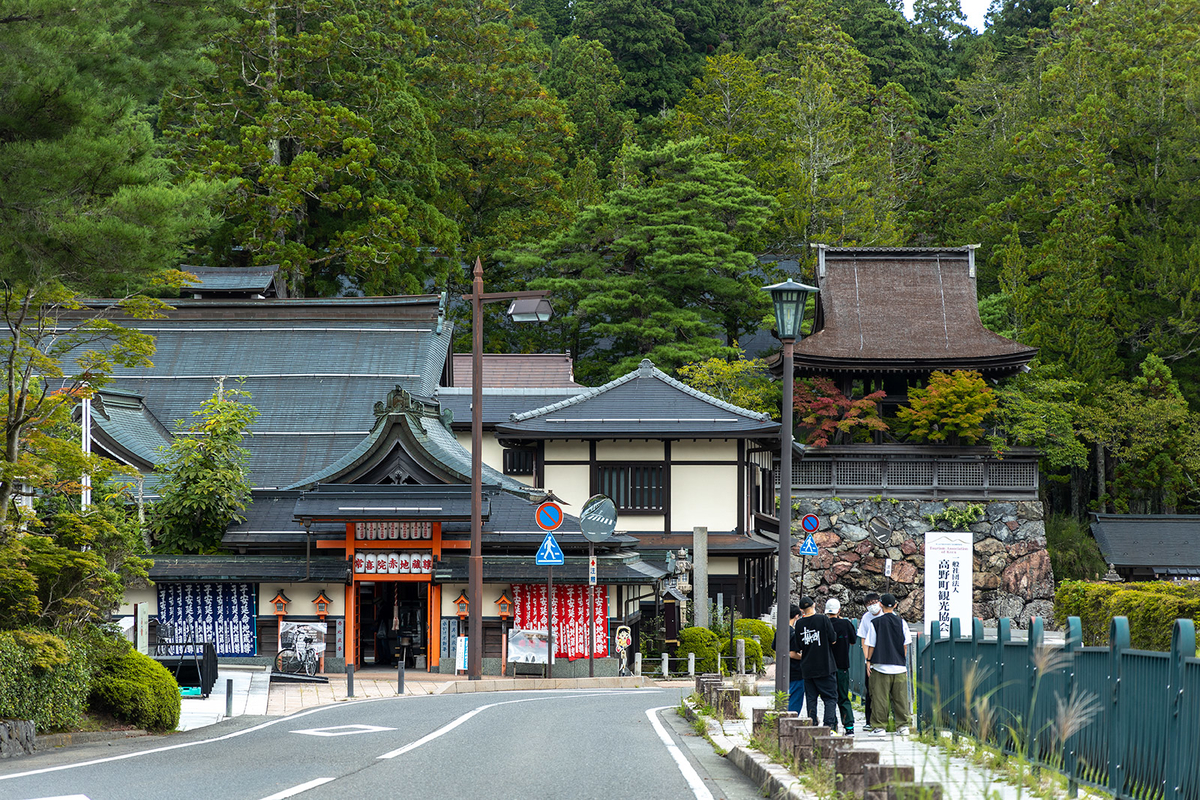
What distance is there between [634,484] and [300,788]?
24229mm

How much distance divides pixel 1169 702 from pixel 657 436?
2539 cm

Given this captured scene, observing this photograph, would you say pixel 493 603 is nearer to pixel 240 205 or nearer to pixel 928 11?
pixel 240 205

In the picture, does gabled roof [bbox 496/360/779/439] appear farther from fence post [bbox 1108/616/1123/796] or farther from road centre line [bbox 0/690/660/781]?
fence post [bbox 1108/616/1123/796]

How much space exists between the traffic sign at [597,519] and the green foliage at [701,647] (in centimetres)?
343

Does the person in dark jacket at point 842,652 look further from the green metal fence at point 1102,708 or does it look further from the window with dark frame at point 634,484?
the window with dark frame at point 634,484

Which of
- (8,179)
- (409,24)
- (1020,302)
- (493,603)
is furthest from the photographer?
(409,24)

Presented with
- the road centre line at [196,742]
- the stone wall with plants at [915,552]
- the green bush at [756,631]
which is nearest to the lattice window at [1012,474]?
the stone wall with plants at [915,552]

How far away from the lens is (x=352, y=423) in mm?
33938

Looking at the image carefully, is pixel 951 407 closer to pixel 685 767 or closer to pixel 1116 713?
pixel 685 767

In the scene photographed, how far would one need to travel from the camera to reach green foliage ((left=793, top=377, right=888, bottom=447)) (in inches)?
1449

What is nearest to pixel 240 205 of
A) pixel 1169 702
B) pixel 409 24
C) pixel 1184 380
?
pixel 409 24

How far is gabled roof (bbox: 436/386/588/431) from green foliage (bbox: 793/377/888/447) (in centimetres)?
→ 717

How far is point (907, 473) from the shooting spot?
37594 millimetres

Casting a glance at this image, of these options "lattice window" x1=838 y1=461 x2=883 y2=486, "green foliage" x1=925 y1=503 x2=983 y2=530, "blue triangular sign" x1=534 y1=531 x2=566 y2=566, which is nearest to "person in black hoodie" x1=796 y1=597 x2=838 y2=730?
"blue triangular sign" x1=534 y1=531 x2=566 y2=566
